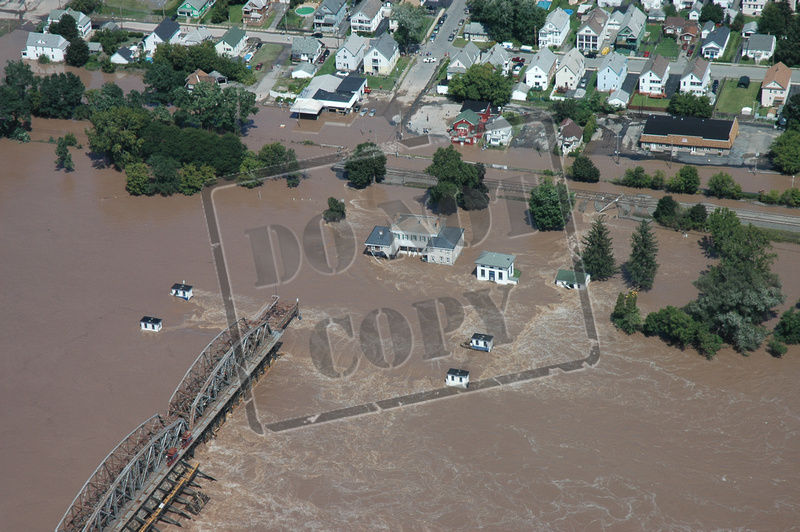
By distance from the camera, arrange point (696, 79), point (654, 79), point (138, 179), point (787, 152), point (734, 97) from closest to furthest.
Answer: point (138, 179), point (787, 152), point (696, 79), point (734, 97), point (654, 79)

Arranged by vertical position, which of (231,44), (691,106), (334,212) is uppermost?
(231,44)

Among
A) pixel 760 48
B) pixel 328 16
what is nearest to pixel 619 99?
pixel 760 48

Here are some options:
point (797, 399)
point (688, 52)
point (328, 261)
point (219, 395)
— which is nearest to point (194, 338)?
point (219, 395)

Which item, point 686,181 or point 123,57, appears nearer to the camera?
point 686,181

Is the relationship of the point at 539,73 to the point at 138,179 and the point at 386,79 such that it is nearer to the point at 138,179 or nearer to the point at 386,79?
the point at 386,79

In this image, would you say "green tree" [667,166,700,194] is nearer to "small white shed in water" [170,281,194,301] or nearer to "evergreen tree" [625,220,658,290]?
"evergreen tree" [625,220,658,290]

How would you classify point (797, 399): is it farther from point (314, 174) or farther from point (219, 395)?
point (314, 174)

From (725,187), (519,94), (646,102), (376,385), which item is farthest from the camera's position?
(519,94)

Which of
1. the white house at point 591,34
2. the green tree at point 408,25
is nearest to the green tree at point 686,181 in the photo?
the white house at point 591,34
